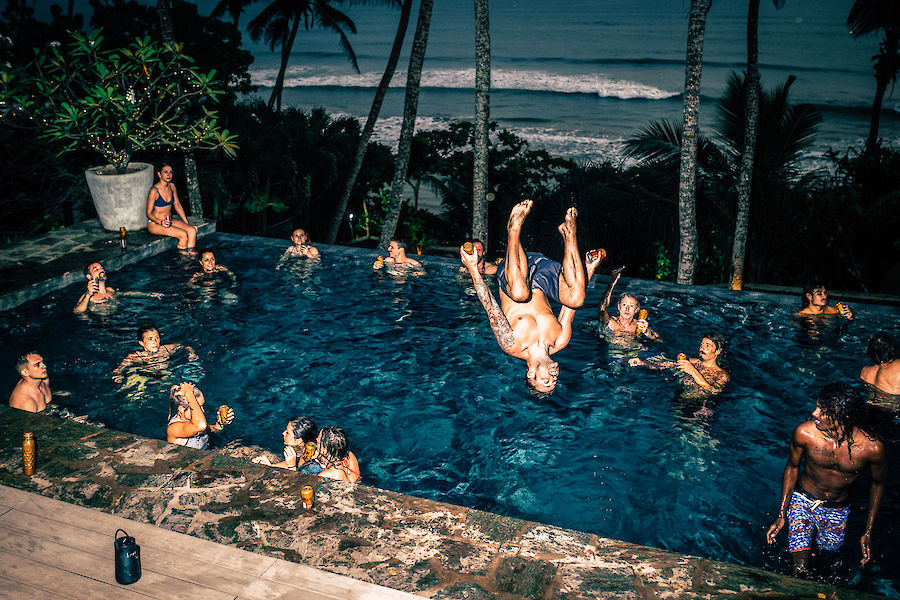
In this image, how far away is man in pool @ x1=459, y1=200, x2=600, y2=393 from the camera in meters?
6.62

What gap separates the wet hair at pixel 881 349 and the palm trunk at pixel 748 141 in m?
5.33

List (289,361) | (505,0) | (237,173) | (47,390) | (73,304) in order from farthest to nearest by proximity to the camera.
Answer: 1. (505,0)
2. (237,173)
3. (73,304)
4. (289,361)
5. (47,390)

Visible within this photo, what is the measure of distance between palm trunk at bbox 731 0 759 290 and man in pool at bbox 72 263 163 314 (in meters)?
10.8

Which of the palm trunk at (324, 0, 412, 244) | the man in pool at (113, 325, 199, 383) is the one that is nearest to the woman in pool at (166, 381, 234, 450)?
the man in pool at (113, 325, 199, 383)

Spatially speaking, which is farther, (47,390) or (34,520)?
(47,390)

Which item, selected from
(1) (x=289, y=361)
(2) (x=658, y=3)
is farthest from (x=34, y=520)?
(2) (x=658, y=3)

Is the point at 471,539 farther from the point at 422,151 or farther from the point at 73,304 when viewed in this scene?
the point at 422,151

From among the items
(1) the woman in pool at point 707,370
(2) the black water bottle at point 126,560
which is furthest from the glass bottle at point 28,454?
(1) the woman in pool at point 707,370

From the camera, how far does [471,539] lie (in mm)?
4844

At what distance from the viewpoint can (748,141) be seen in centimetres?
1311

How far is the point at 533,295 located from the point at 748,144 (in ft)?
24.6

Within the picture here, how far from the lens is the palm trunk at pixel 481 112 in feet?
42.5

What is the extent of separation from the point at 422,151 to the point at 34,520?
63.8 feet

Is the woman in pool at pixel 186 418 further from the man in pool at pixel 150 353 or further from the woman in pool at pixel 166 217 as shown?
the woman in pool at pixel 166 217
